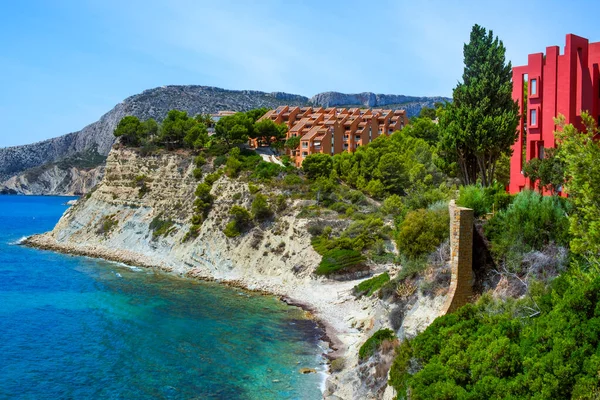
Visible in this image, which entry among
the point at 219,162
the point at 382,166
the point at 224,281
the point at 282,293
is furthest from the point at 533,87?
the point at 219,162

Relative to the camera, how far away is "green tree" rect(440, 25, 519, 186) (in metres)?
28.6

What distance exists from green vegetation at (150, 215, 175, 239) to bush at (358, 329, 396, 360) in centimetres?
4280

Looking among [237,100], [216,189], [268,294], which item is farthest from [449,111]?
[237,100]

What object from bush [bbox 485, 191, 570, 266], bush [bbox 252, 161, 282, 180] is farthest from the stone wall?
bush [bbox 252, 161, 282, 180]

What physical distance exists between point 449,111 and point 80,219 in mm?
59690

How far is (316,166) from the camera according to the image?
219 feet

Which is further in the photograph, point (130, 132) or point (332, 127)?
point (332, 127)

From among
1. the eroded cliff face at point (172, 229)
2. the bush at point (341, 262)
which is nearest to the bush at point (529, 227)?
the bush at point (341, 262)

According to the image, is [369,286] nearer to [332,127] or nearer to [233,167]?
[233,167]

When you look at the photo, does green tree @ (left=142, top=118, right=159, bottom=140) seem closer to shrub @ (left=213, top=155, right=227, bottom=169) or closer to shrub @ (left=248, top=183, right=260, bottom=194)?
shrub @ (left=213, top=155, right=227, bottom=169)

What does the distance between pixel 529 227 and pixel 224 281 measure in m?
35.1

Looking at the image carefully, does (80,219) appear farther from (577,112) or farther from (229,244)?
(577,112)

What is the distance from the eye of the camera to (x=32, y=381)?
2781 cm

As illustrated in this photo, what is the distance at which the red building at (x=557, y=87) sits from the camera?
2684cm
